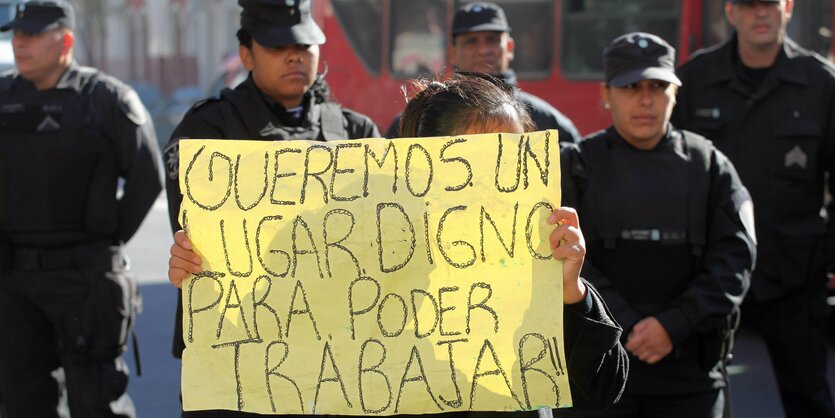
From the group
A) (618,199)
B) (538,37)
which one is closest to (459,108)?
(618,199)

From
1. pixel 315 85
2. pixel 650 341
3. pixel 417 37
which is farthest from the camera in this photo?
pixel 417 37

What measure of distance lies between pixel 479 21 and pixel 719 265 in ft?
7.48

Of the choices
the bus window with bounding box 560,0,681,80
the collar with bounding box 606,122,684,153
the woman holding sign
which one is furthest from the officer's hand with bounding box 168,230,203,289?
the bus window with bounding box 560,0,681,80

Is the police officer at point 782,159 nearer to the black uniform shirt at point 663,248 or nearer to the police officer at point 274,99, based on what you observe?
the black uniform shirt at point 663,248

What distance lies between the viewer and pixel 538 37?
31.4 ft

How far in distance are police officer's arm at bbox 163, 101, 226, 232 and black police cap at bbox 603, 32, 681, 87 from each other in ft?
4.29

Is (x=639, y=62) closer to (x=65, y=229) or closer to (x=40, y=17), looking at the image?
(x=65, y=229)

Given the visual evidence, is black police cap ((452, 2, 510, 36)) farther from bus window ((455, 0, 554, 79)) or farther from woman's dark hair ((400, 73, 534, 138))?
bus window ((455, 0, 554, 79))

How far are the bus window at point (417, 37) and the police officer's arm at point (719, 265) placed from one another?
5996mm

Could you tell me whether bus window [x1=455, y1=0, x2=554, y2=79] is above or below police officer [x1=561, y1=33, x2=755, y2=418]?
above

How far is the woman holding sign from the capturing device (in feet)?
8.50

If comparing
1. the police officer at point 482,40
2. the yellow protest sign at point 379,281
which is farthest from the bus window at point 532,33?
the yellow protest sign at point 379,281

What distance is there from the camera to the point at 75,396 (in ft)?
16.6

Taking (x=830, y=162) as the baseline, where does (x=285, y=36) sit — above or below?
above
